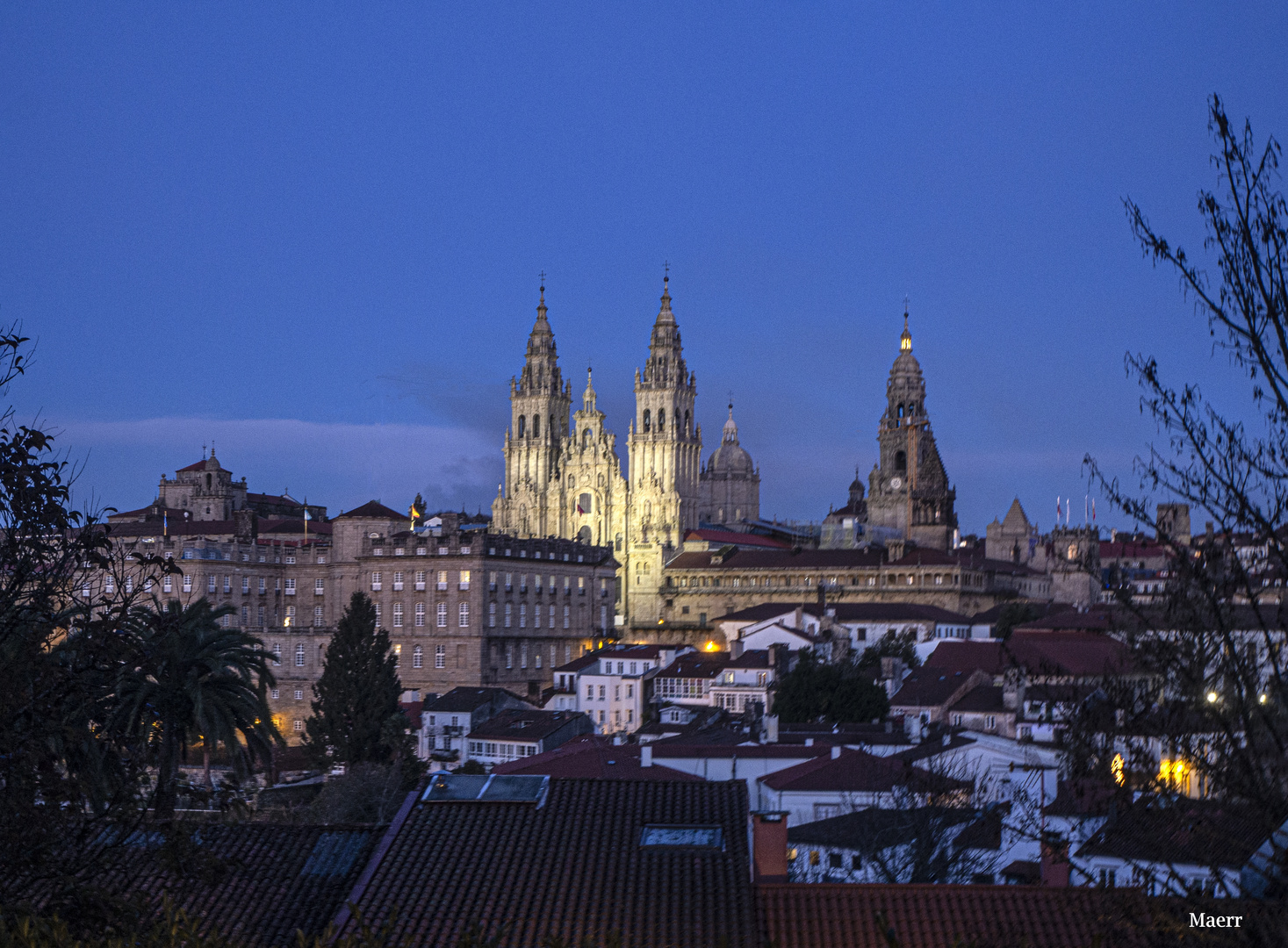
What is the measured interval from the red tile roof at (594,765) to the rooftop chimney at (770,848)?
19.3 metres

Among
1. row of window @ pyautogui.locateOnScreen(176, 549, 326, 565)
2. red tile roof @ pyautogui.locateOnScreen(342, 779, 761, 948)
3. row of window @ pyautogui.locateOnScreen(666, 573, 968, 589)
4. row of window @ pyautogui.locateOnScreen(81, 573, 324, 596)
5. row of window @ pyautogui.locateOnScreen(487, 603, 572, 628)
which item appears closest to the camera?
red tile roof @ pyautogui.locateOnScreen(342, 779, 761, 948)

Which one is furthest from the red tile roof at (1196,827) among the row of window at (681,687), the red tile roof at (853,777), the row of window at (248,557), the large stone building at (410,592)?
the row of window at (248,557)

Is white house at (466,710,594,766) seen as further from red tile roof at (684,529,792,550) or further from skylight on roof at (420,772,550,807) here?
red tile roof at (684,529,792,550)

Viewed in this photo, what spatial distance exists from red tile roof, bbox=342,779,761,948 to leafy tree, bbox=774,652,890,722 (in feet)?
143

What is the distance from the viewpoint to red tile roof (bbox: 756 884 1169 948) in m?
16.5

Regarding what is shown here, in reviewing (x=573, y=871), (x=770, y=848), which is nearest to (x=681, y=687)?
(x=770, y=848)

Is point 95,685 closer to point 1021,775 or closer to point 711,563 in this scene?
point 1021,775

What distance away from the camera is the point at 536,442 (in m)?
132

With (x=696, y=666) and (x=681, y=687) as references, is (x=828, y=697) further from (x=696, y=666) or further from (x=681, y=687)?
(x=696, y=666)

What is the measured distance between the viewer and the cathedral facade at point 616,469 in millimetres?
122500

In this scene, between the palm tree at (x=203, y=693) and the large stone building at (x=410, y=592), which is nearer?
the palm tree at (x=203, y=693)

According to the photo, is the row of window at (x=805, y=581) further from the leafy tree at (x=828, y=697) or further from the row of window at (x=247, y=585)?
the leafy tree at (x=828, y=697)

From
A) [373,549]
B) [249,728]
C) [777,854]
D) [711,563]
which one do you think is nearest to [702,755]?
[249,728]

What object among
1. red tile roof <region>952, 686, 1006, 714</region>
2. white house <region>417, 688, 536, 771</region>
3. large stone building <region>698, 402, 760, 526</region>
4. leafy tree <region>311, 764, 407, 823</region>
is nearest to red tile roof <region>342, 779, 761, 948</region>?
leafy tree <region>311, 764, 407, 823</region>
